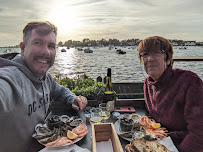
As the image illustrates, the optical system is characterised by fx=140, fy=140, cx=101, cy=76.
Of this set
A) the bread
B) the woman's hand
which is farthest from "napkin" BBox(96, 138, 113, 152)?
the woman's hand

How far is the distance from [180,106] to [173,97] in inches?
5.2

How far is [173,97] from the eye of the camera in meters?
1.70

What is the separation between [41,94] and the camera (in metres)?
1.79

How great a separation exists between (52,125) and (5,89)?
0.61 metres

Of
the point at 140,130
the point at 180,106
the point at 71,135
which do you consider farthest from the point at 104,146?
the point at 180,106

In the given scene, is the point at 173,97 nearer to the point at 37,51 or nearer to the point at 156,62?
the point at 156,62

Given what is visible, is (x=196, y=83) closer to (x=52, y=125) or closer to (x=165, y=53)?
(x=165, y=53)

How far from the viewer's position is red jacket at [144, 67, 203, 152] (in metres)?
1.43

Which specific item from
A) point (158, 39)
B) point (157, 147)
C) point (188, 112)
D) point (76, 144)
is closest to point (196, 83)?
point (188, 112)

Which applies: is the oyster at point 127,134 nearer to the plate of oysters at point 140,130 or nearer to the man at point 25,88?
the plate of oysters at point 140,130

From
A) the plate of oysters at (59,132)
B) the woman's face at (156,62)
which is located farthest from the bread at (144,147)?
the woman's face at (156,62)

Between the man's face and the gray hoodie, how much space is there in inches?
3.1

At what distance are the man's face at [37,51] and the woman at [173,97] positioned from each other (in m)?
1.24

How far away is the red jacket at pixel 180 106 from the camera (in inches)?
56.4
